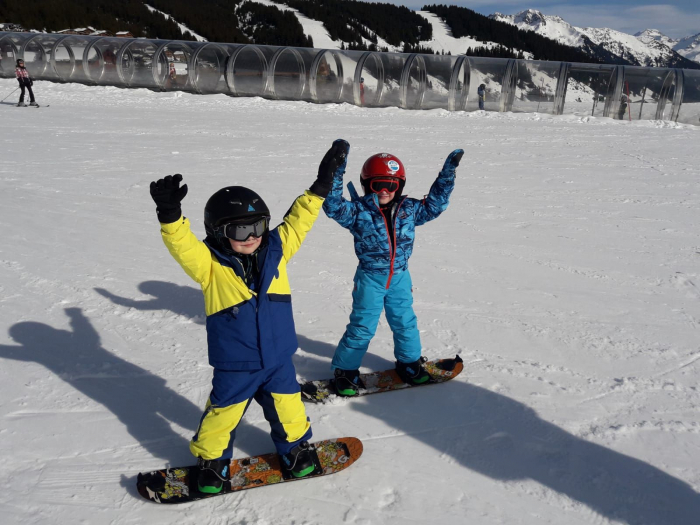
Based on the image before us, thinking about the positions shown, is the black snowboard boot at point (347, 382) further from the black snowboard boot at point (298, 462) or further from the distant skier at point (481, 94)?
the distant skier at point (481, 94)

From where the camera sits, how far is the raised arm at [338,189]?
8.27ft

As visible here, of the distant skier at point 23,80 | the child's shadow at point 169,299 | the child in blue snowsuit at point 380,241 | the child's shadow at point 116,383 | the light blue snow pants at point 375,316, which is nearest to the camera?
the child's shadow at point 116,383

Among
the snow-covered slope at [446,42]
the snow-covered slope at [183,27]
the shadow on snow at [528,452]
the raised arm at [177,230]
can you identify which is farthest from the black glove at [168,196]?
the snow-covered slope at [446,42]

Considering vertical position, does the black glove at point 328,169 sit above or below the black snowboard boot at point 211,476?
above

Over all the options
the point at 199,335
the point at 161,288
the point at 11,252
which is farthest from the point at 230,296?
the point at 11,252

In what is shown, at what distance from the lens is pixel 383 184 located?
299cm

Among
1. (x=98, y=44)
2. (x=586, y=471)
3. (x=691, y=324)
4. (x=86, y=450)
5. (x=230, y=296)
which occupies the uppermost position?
(x=98, y=44)

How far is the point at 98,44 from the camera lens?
18547mm

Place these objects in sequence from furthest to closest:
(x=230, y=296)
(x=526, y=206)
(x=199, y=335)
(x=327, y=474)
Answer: (x=526, y=206)
(x=199, y=335)
(x=327, y=474)
(x=230, y=296)

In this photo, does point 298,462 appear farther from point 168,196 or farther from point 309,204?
point 168,196

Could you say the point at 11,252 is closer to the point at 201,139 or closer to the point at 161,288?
the point at 161,288

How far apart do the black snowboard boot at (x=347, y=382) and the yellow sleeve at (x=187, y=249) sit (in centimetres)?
125

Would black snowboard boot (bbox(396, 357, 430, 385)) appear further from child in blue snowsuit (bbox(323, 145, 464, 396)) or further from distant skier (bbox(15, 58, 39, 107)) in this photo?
distant skier (bbox(15, 58, 39, 107))

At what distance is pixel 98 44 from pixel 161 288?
17445mm
